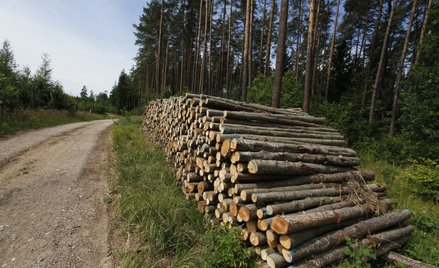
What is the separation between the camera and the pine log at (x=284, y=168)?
10.6 ft

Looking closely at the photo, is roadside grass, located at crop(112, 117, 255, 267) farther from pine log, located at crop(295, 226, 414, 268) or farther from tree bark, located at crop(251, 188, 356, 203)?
pine log, located at crop(295, 226, 414, 268)

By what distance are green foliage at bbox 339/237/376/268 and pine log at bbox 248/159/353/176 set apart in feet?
3.69

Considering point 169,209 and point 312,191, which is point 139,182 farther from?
point 312,191

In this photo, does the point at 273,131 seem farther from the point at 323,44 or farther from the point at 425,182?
the point at 323,44

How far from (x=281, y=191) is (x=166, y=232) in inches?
68.5

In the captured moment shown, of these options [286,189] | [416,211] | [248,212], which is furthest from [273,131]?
[416,211]

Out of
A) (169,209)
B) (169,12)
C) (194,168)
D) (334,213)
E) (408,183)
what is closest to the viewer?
(334,213)

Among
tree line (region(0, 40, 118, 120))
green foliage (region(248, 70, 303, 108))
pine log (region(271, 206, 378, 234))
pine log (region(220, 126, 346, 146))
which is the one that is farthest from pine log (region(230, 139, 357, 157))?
tree line (region(0, 40, 118, 120))

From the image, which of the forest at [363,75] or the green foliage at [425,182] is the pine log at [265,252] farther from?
the green foliage at [425,182]

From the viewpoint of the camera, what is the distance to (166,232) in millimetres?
3285

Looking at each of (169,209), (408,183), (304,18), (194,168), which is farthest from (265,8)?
(169,209)

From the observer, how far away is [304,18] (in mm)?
21672

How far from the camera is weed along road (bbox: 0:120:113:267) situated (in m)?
2.93

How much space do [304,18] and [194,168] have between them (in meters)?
22.1
